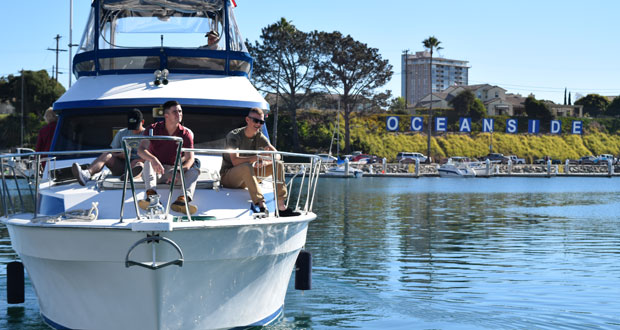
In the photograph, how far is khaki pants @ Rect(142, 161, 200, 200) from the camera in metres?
7.50

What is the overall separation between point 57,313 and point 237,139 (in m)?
2.70

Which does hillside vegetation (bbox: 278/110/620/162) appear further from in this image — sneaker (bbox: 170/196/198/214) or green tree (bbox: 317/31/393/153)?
sneaker (bbox: 170/196/198/214)

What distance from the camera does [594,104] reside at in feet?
395

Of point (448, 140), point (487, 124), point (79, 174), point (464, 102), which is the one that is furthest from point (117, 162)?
point (464, 102)

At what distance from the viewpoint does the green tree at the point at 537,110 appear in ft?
313

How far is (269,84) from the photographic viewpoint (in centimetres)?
6850

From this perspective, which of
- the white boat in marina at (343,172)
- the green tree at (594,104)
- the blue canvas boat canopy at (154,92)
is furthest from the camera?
the green tree at (594,104)

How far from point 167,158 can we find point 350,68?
210ft

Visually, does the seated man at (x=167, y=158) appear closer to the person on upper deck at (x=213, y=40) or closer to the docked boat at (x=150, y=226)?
the docked boat at (x=150, y=226)

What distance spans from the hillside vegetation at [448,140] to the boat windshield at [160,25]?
5861 cm

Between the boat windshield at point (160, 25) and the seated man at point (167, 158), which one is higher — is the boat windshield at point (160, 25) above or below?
above

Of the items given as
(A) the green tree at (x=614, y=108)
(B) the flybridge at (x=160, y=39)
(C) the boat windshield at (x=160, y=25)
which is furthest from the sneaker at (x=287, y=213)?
(A) the green tree at (x=614, y=108)

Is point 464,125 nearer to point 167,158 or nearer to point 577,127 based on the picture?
point 577,127

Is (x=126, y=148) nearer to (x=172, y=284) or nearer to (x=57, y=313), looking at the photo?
(x=172, y=284)
